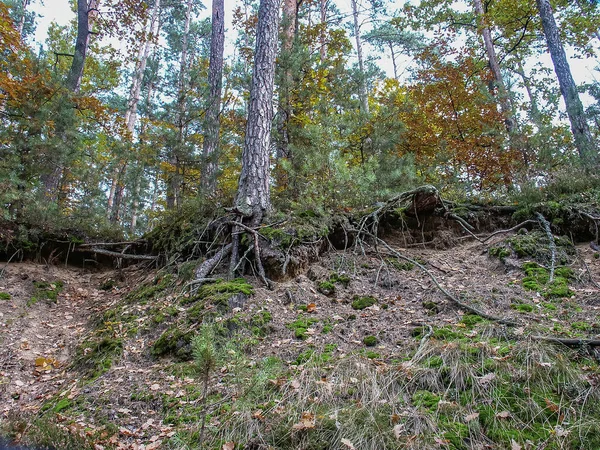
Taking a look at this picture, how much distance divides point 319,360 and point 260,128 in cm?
383

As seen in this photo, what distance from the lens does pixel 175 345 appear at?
12.4ft

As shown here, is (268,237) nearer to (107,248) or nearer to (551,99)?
(107,248)

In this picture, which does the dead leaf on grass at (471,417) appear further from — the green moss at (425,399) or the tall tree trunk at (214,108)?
the tall tree trunk at (214,108)

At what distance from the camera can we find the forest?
2367 millimetres

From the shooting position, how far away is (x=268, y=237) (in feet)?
16.3

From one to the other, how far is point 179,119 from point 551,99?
29.3 feet

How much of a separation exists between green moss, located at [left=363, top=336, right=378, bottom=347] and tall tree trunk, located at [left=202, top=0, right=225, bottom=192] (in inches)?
176

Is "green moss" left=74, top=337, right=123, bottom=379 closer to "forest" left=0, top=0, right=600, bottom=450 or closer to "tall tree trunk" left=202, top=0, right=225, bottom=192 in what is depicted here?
"forest" left=0, top=0, right=600, bottom=450

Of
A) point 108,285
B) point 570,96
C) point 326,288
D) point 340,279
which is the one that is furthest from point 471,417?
point 570,96

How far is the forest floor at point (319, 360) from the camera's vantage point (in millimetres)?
2188

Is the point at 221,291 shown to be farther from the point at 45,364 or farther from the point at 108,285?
the point at 108,285

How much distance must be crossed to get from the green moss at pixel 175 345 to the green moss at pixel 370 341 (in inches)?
67.9

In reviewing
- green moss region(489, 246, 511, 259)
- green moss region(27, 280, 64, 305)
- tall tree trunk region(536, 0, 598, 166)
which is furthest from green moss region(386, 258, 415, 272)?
green moss region(27, 280, 64, 305)

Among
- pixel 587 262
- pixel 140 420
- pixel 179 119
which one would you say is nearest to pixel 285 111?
pixel 179 119
